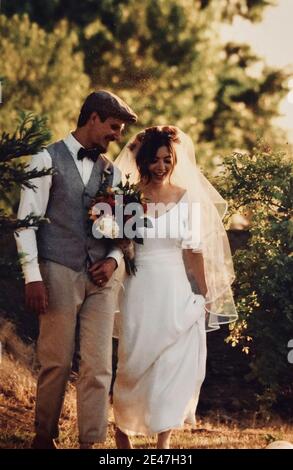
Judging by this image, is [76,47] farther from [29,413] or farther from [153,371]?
[153,371]

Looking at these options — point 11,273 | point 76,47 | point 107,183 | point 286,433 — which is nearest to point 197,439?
point 286,433

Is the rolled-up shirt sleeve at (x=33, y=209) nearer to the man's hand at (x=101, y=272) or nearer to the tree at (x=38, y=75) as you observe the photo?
the man's hand at (x=101, y=272)

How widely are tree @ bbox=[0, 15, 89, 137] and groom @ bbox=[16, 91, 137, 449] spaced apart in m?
5.80

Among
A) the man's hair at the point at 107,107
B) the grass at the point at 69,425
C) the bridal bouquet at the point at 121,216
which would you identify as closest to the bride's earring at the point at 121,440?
the grass at the point at 69,425

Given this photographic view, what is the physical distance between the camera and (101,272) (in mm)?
4855

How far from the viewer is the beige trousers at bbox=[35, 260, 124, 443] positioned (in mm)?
4828

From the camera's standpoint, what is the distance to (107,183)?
5.06 meters

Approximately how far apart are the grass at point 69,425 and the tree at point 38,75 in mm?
3443

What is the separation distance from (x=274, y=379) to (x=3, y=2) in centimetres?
722

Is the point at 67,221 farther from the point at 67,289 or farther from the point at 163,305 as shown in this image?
the point at 163,305

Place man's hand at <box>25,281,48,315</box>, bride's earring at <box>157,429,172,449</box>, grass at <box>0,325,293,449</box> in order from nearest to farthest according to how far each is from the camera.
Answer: man's hand at <box>25,281,48,315</box> < bride's earring at <box>157,429,172,449</box> < grass at <box>0,325,293,449</box>

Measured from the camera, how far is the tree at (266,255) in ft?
22.6

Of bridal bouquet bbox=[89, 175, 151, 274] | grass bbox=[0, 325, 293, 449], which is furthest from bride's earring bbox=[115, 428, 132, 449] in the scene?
bridal bouquet bbox=[89, 175, 151, 274]

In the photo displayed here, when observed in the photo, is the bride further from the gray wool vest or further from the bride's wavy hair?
the gray wool vest
